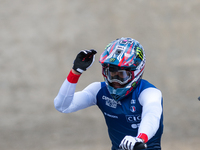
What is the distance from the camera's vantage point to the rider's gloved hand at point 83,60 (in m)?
2.39

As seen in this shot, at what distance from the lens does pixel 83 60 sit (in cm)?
244

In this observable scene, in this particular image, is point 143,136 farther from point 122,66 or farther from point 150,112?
point 122,66

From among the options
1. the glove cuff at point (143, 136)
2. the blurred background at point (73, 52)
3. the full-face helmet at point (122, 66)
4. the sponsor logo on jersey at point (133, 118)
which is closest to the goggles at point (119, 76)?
the full-face helmet at point (122, 66)

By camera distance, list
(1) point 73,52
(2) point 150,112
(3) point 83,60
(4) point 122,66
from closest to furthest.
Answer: (2) point 150,112
(4) point 122,66
(3) point 83,60
(1) point 73,52

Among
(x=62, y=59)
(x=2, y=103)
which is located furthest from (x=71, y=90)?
(x=2, y=103)

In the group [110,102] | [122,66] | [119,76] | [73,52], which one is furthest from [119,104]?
[73,52]

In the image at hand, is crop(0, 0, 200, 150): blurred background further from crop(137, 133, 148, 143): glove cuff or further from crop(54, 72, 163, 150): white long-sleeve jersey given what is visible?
crop(137, 133, 148, 143): glove cuff

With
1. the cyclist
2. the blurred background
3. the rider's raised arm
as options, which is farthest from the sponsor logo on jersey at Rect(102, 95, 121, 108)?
the blurred background

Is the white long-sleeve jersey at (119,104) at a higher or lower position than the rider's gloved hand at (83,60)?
lower

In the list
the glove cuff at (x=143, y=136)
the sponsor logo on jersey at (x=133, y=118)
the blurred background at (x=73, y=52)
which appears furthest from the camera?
the blurred background at (x=73, y=52)

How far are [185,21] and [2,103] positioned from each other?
3.77 meters

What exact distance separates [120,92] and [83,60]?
41 centimetres

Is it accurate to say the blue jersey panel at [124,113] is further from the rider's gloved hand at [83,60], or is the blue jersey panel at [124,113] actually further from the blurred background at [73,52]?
the blurred background at [73,52]

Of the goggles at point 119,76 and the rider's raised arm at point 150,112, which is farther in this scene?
the goggles at point 119,76
